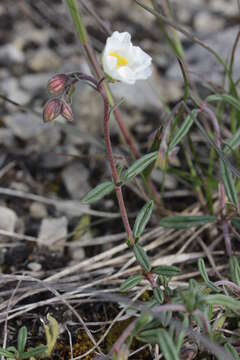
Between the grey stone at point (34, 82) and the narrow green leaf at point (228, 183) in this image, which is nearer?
the narrow green leaf at point (228, 183)

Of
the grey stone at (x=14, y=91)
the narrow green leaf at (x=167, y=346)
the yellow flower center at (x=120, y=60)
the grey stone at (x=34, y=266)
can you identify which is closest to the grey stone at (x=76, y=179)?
the grey stone at (x=34, y=266)

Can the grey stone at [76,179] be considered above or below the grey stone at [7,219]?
above

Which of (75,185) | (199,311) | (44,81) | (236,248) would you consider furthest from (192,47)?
(199,311)

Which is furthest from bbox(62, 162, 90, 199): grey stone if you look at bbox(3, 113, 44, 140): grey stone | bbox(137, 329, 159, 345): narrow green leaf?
bbox(137, 329, 159, 345): narrow green leaf

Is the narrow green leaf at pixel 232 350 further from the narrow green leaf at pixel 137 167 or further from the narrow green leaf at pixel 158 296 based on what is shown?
the narrow green leaf at pixel 137 167

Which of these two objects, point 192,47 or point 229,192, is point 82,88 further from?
point 229,192

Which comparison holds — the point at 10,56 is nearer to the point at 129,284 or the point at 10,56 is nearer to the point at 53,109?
the point at 53,109

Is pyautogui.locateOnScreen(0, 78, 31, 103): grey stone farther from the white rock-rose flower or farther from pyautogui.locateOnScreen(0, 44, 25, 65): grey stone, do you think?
the white rock-rose flower

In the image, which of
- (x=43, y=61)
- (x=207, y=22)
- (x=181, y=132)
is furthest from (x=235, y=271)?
(x=207, y=22)
